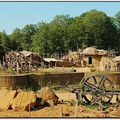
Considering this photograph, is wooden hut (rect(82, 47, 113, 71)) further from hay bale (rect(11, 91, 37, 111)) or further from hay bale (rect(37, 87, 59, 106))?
hay bale (rect(11, 91, 37, 111))

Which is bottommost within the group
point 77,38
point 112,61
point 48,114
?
point 48,114

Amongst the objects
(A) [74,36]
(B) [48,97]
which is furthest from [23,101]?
(A) [74,36]

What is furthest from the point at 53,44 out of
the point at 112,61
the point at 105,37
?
the point at 112,61

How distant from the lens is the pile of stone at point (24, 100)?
22.8 meters

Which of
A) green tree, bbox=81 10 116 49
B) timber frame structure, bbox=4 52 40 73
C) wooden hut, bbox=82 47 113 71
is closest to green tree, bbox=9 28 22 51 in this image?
green tree, bbox=81 10 116 49

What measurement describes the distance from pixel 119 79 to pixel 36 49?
129 ft

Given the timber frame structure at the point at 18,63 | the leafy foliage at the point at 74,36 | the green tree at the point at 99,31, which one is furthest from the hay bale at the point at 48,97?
the green tree at the point at 99,31

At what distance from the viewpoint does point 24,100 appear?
75.1 ft

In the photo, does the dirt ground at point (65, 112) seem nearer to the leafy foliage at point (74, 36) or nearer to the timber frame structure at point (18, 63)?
the timber frame structure at point (18, 63)

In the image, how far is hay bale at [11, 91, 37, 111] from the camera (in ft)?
74.3

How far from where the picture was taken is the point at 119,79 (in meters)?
37.2

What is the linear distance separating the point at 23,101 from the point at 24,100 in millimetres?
74

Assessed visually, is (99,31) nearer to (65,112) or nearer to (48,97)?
(48,97)

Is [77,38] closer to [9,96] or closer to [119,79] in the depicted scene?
[119,79]
